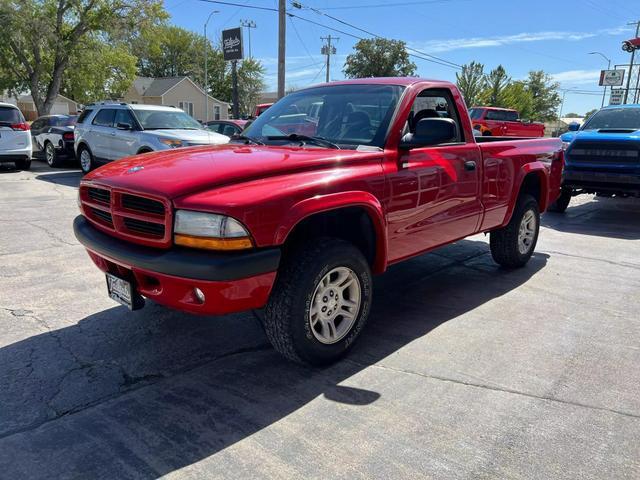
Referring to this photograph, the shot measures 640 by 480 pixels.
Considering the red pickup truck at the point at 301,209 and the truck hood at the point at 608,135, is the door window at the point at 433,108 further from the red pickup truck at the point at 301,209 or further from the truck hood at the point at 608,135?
the truck hood at the point at 608,135

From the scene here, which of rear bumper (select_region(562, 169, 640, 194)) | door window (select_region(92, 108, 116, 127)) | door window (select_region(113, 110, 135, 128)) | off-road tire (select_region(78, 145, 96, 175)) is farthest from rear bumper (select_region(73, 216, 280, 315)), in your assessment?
off-road tire (select_region(78, 145, 96, 175))

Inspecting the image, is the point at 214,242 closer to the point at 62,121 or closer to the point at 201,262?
the point at 201,262

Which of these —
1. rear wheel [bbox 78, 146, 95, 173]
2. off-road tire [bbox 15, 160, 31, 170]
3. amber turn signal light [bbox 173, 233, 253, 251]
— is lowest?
off-road tire [bbox 15, 160, 31, 170]

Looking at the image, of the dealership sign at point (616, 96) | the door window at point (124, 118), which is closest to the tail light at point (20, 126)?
the door window at point (124, 118)

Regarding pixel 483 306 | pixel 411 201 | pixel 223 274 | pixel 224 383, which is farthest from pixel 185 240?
pixel 483 306

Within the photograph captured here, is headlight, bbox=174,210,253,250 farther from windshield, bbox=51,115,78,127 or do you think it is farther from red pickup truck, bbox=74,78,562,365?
windshield, bbox=51,115,78,127

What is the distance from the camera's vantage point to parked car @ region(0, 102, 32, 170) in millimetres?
12977

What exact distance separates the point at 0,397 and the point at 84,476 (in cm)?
102

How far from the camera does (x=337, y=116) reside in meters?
4.15

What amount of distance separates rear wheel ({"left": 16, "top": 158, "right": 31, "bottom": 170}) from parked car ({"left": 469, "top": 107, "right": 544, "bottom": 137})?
1793 cm

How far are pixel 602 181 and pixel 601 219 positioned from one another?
2.78 ft

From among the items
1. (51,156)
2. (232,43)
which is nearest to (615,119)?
(51,156)

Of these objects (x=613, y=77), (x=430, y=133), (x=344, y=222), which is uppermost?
(x=613, y=77)

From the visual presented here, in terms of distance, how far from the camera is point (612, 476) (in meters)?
2.46
